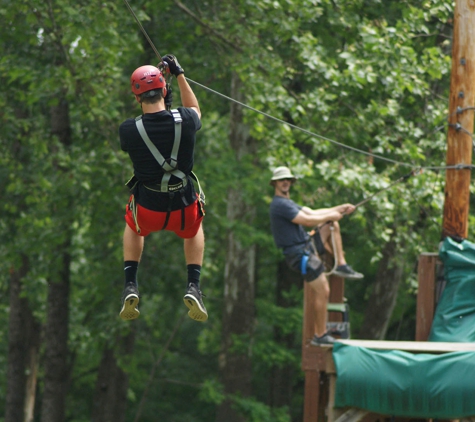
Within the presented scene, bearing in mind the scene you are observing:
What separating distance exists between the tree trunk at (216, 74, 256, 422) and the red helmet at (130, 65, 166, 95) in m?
12.6

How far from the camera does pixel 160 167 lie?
6023mm

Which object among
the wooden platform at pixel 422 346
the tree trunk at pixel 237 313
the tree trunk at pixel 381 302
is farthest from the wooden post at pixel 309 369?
the tree trunk at pixel 237 313

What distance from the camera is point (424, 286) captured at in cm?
1006

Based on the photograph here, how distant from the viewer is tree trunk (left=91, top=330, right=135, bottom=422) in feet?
69.8

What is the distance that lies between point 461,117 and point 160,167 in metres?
5.00

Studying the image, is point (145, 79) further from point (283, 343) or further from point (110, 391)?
point (283, 343)

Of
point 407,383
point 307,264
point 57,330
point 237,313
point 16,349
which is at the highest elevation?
point 307,264

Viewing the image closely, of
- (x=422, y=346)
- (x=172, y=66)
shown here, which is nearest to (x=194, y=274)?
(x=172, y=66)

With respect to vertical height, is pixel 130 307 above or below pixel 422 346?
above

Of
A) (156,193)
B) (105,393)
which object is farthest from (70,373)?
(156,193)

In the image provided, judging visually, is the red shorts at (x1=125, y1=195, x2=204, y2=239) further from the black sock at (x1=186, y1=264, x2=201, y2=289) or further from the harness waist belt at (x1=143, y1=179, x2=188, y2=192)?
the black sock at (x1=186, y1=264, x2=201, y2=289)

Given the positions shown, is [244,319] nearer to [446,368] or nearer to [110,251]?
[110,251]

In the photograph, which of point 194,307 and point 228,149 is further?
point 228,149

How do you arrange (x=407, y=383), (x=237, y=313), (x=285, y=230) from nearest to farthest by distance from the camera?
(x=407, y=383) → (x=285, y=230) → (x=237, y=313)
